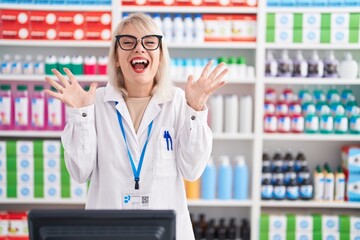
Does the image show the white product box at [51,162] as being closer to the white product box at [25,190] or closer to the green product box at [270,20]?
the white product box at [25,190]

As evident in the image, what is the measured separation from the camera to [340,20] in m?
4.14

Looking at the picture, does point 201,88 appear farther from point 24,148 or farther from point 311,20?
point 24,148

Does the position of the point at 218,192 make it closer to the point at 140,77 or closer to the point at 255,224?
the point at 255,224

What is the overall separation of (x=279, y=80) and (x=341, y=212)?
49.4 inches

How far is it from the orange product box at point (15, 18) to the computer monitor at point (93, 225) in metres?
3.18

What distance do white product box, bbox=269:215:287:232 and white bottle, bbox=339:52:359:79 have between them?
1.20m

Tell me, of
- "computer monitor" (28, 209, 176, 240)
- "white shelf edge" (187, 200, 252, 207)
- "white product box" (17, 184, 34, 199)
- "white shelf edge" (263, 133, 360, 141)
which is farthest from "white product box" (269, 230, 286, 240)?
"computer monitor" (28, 209, 176, 240)

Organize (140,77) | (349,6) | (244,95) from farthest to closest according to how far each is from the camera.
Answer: (244,95) < (349,6) < (140,77)

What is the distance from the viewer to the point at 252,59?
4547mm

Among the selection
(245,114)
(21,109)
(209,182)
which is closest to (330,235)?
(209,182)

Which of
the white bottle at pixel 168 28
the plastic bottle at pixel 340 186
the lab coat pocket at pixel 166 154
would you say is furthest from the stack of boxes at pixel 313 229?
the lab coat pocket at pixel 166 154

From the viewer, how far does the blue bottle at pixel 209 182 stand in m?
4.25

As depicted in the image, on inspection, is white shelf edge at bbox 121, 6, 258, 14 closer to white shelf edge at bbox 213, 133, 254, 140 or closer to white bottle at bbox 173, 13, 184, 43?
white bottle at bbox 173, 13, 184, 43

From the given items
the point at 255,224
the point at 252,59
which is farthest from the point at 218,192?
the point at 252,59
